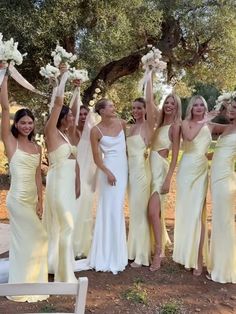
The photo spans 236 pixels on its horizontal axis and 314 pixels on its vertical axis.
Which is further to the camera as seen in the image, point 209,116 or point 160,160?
point 160,160

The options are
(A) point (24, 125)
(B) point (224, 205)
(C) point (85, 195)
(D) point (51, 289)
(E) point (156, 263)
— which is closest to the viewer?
(D) point (51, 289)

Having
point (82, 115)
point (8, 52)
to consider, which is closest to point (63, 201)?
point (8, 52)

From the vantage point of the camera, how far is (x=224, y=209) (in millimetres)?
5719

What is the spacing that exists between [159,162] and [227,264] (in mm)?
1515

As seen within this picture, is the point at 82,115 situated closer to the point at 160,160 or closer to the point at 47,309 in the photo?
the point at 160,160

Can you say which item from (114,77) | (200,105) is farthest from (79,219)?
(114,77)

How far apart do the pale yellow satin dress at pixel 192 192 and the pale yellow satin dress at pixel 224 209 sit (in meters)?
0.15

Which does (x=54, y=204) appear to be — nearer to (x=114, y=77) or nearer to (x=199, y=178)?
(x=199, y=178)

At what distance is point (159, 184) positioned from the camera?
20.1 ft

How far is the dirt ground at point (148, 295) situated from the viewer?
489 centimetres

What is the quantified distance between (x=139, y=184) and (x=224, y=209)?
1.12 meters

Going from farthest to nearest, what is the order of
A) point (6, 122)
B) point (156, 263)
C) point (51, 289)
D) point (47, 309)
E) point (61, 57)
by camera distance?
point (156, 263) < point (61, 57) < point (6, 122) < point (47, 309) < point (51, 289)

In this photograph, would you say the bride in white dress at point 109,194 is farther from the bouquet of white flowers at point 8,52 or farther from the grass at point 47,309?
the bouquet of white flowers at point 8,52

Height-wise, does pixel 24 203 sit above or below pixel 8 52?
below
